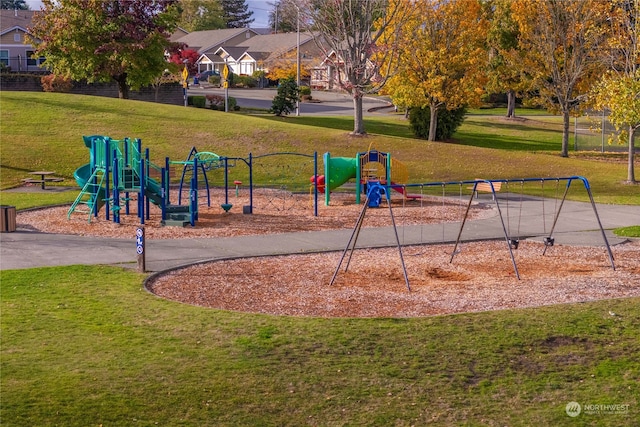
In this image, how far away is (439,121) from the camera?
46.6 metres

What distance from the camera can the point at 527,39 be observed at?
137 ft

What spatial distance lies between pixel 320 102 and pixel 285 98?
19578mm

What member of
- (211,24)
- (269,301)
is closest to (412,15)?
(269,301)

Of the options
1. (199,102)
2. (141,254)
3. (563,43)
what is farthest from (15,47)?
(141,254)

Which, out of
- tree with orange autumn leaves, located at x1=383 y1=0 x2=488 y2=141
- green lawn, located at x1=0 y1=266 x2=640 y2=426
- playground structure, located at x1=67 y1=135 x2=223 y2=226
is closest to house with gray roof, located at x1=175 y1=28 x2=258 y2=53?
tree with orange autumn leaves, located at x1=383 y1=0 x2=488 y2=141

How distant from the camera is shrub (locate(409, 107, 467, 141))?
4634cm

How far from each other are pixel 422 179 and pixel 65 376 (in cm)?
2415

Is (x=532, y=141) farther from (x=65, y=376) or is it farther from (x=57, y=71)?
(x=65, y=376)

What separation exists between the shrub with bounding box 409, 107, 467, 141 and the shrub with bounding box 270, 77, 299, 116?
27.6ft

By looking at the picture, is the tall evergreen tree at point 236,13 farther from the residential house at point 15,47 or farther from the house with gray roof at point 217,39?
the residential house at point 15,47

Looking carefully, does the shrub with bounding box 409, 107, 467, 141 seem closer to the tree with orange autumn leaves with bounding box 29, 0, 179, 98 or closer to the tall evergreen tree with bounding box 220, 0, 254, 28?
the tree with orange autumn leaves with bounding box 29, 0, 179, 98

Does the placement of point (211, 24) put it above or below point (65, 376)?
above

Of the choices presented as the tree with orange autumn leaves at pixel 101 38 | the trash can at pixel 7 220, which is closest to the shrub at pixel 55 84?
the tree with orange autumn leaves at pixel 101 38

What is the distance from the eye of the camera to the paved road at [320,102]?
63.1 meters
